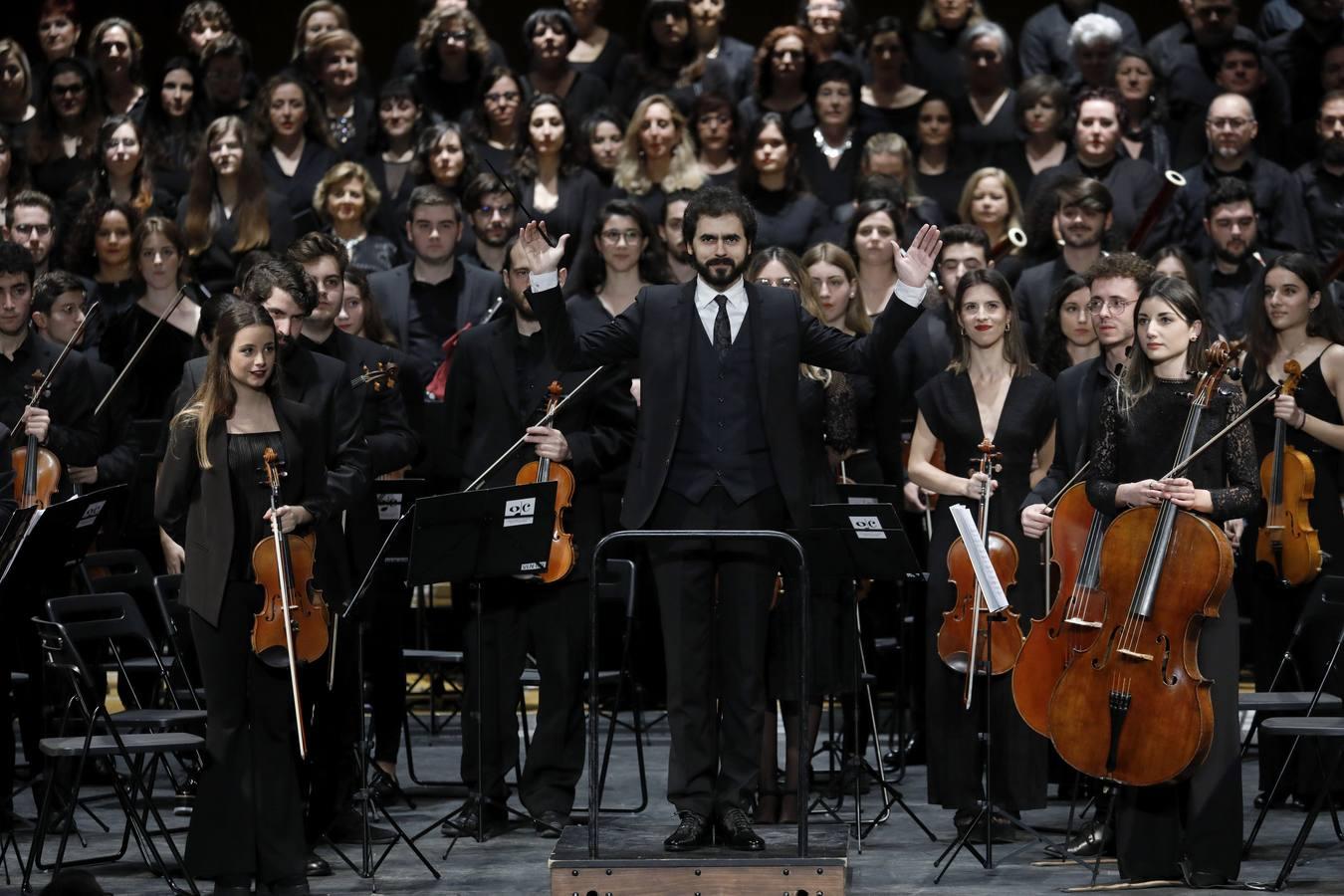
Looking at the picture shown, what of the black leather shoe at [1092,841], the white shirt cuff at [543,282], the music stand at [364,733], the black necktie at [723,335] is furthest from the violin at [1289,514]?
the music stand at [364,733]

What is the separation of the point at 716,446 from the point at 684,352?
0.24 metres

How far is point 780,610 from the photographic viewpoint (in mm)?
5301

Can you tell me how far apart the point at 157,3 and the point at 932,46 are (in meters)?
4.54

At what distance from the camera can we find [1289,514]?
5852mm

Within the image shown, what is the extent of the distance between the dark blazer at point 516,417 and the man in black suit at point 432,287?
1.25 meters

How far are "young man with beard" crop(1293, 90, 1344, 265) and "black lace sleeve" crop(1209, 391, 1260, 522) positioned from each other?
3426mm

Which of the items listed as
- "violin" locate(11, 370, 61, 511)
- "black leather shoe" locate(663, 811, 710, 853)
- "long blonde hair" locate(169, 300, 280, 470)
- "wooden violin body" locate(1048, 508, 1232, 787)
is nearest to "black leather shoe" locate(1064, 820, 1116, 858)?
"wooden violin body" locate(1048, 508, 1232, 787)

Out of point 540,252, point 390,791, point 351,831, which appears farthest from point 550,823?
point 540,252

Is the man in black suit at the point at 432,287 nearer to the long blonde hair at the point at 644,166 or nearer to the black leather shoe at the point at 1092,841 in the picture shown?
the long blonde hair at the point at 644,166

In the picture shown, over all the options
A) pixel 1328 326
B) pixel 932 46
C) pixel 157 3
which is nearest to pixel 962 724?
pixel 1328 326

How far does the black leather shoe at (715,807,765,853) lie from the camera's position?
4.41m

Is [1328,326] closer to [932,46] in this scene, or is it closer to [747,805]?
[747,805]

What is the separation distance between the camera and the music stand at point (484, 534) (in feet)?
16.3

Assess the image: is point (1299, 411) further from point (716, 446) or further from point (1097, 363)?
point (716, 446)
